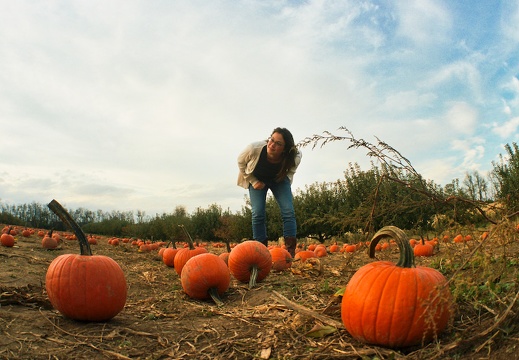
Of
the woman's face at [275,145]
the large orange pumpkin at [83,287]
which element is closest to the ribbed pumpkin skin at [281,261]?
the woman's face at [275,145]

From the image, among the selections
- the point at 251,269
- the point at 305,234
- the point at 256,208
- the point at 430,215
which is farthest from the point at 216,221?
the point at 251,269

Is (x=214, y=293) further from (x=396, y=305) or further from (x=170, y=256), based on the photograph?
(x=170, y=256)

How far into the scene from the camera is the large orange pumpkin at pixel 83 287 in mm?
3076

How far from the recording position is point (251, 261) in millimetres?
4762

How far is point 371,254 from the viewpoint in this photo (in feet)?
9.33

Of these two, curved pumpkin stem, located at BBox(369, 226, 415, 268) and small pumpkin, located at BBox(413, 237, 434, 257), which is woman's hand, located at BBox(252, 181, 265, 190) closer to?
small pumpkin, located at BBox(413, 237, 434, 257)

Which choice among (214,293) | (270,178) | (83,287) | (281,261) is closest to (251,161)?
(270,178)

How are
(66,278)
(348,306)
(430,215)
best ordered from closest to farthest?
(348,306) → (66,278) → (430,215)

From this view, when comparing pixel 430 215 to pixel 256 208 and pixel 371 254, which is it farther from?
pixel 371 254

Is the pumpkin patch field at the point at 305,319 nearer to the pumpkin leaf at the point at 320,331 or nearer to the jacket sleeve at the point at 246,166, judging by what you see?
the pumpkin leaf at the point at 320,331

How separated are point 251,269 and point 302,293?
1.20m

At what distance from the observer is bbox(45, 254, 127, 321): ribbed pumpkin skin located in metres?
3.07

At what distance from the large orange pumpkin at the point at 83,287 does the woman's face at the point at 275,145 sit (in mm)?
3619


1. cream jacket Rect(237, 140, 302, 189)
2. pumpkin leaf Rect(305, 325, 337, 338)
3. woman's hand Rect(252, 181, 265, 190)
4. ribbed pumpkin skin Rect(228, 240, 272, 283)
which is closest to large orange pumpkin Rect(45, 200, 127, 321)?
pumpkin leaf Rect(305, 325, 337, 338)
